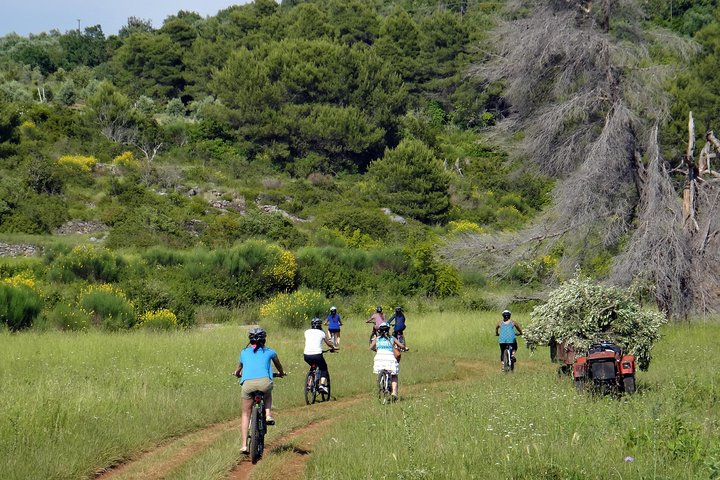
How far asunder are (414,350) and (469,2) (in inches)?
4731

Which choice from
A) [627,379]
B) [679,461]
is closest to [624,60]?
[627,379]

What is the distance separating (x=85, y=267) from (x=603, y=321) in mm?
24594

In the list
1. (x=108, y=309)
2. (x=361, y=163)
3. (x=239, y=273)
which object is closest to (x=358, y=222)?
(x=239, y=273)

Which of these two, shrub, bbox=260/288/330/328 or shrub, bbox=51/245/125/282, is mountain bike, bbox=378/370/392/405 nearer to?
shrub, bbox=260/288/330/328

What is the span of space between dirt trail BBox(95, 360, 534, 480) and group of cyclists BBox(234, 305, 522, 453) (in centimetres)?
60

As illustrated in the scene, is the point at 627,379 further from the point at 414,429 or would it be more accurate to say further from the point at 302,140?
the point at 302,140

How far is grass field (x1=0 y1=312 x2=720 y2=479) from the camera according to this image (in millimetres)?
9234

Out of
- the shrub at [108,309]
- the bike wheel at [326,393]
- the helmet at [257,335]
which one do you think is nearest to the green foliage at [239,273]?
the shrub at [108,309]

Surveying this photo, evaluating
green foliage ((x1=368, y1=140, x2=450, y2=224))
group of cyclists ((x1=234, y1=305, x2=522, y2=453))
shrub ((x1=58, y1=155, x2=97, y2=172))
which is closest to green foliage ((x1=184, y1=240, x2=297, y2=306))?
group of cyclists ((x1=234, y1=305, x2=522, y2=453))

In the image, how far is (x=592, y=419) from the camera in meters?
11.4

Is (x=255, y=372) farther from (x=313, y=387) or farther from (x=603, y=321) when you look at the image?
(x=603, y=321)

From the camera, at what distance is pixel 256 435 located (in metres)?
11.0

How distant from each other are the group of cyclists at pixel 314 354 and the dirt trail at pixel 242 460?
0.60 metres

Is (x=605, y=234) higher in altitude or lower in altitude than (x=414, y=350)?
higher
